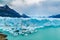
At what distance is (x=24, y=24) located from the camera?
2180mm

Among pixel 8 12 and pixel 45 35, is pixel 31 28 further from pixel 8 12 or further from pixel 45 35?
pixel 8 12

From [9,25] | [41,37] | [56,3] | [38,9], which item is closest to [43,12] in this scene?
[38,9]

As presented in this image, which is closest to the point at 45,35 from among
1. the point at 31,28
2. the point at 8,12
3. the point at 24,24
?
the point at 31,28

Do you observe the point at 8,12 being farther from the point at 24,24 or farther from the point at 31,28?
the point at 31,28

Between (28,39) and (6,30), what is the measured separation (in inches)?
13.4

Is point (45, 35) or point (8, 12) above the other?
point (8, 12)

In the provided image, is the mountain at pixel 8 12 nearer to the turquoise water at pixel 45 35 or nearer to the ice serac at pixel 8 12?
the ice serac at pixel 8 12

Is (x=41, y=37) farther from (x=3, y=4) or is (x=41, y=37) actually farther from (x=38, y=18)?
(x=3, y=4)

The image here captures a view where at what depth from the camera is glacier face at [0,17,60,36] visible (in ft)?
7.09

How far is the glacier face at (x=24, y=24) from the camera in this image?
2.16 m

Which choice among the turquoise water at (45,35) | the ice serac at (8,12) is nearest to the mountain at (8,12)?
the ice serac at (8,12)

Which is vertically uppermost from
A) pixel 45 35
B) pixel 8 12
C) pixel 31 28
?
pixel 8 12

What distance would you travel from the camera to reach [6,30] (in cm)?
215

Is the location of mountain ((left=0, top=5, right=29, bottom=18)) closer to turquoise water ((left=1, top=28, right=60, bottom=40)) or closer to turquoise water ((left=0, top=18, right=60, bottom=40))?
turquoise water ((left=0, top=18, right=60, bottom=40))
